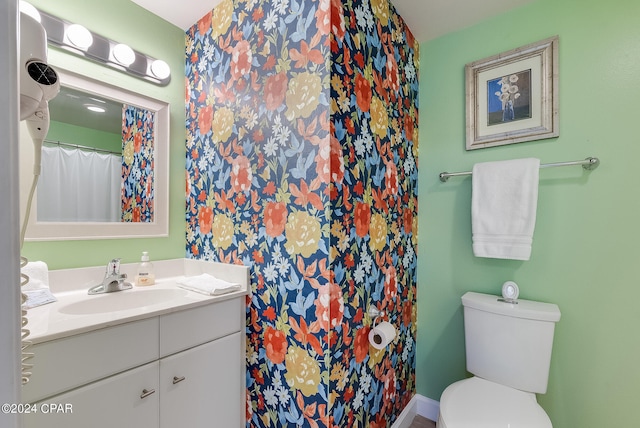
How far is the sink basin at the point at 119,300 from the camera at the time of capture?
1198 millimetres

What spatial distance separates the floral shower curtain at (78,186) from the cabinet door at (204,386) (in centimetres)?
84

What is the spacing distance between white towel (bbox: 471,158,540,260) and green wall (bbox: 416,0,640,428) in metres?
0.13

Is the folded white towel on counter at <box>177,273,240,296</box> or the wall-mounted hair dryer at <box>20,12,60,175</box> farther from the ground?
the wall-mounted hair dryer at <box>20,12,60,175</box>

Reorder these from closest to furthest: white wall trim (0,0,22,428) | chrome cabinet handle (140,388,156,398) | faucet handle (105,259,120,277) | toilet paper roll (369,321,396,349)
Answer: white wall trim (0,0,22,428), chrome cabinet handle (140,388,156,398), toilet paper roll (369,321,396,349), faucet handle (105,259,120,277)

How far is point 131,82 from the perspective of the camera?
1.52 metres

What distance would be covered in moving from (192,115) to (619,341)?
2.45 meters

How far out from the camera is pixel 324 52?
3.64 ft

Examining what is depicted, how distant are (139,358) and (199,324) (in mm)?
234

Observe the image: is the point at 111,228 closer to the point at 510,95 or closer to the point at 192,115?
the point at 192,115

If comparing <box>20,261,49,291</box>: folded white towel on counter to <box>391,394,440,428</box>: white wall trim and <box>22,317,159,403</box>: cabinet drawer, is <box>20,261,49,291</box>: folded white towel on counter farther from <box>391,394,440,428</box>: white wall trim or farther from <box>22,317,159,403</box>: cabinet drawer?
<box>391,394,440,428</box>: white wall trim

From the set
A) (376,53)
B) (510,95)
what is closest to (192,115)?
(376,53)

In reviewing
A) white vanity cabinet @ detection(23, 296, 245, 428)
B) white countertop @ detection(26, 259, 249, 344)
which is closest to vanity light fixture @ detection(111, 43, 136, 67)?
white countertop @ detection(26, 259, 249, 344)

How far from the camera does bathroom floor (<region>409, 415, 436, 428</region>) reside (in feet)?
5.48

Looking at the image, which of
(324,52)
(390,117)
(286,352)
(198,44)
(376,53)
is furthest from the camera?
(198,44)
